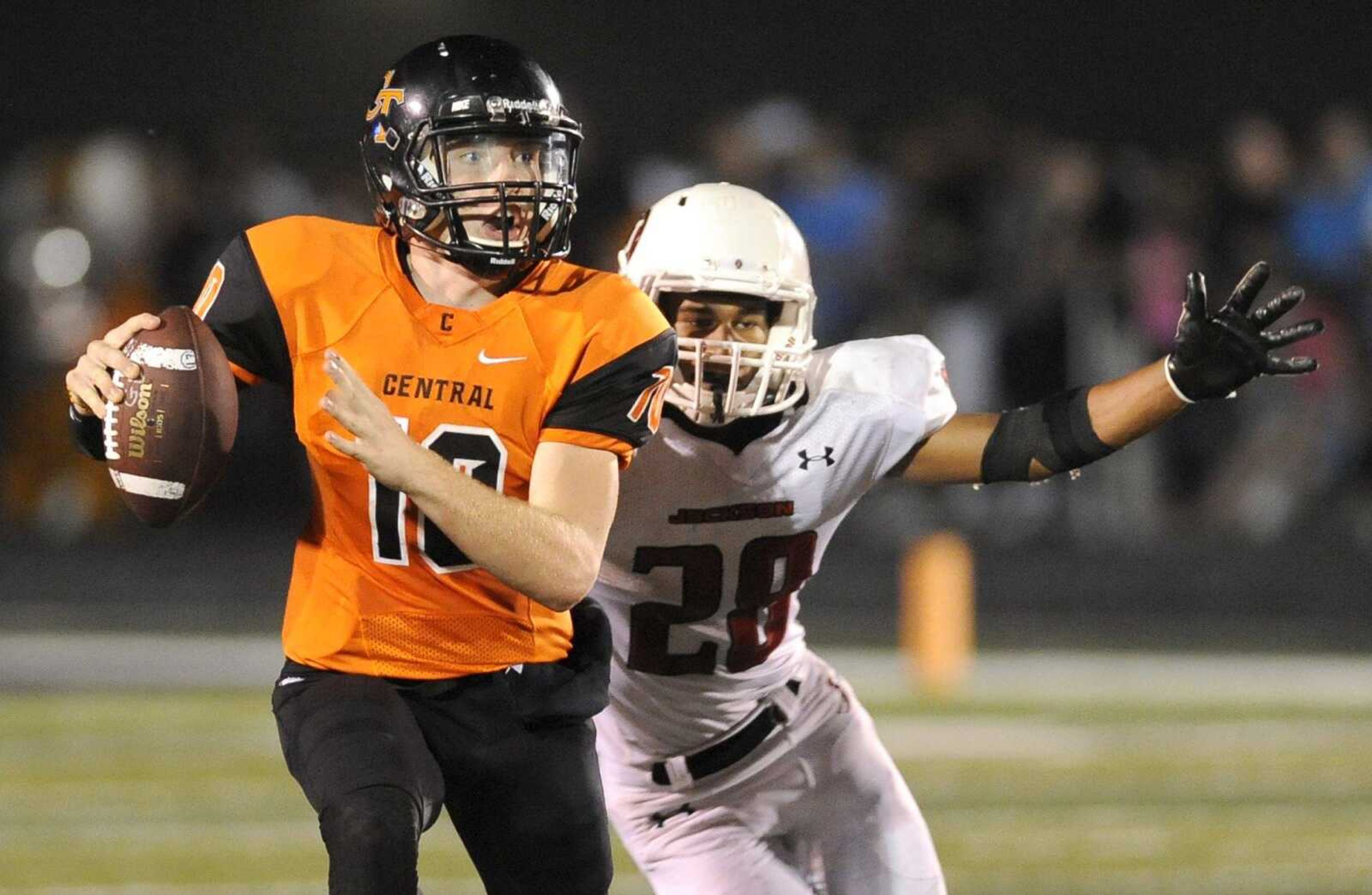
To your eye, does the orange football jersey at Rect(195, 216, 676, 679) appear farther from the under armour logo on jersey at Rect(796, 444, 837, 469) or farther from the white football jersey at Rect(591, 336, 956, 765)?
the under armour logo on jersey at Rect(796, 444, 837, 469)

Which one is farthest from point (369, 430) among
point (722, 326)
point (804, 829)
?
point (804, 829)

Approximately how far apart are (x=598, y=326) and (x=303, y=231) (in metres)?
0.43

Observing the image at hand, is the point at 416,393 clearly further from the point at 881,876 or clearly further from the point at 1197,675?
the point at 1197,675

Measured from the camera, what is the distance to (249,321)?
10.0ft

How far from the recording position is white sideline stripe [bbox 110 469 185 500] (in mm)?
2977

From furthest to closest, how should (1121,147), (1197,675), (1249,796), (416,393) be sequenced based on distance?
(1121,147) → (1197,675) → (1249,796) → (416,393)

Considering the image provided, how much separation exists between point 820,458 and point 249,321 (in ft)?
3.11

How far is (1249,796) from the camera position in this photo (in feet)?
21.0

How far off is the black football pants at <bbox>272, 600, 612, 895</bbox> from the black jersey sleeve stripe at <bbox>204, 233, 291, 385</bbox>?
16.4 inches

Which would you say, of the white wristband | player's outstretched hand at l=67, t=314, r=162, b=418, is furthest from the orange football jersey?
the white wristband

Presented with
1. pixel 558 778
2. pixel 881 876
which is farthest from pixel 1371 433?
pixel 558 778

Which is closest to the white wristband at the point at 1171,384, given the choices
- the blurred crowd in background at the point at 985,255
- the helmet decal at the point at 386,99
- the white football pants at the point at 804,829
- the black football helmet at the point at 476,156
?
the white football pants at the point at 804,829

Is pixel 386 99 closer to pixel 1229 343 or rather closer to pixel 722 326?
pixel 722 326

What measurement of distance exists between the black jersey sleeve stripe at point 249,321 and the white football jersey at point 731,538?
1.95ft
